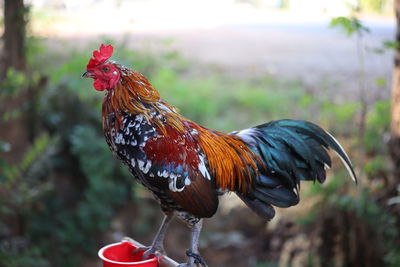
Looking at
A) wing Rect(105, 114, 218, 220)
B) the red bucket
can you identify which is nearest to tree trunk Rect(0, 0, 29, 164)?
the red bucket

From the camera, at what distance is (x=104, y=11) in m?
9.03

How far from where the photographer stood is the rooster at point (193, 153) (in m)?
2.34

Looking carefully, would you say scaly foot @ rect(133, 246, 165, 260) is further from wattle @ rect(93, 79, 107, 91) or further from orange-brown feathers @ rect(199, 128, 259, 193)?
wattle @ rect(93, 79, 107, 91)

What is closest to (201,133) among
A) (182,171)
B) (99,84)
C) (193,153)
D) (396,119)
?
(193,153)

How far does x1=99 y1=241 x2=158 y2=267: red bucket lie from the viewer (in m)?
2.37

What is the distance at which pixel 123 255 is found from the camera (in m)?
2.61

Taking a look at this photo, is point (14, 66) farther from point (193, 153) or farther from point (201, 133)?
point (193, 153)

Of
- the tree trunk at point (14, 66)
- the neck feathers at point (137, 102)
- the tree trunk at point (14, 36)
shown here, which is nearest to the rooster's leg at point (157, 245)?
the neck feathers at point (137, 102)

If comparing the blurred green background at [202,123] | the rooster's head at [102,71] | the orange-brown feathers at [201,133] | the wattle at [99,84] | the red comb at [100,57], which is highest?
the red comb at [100,57]

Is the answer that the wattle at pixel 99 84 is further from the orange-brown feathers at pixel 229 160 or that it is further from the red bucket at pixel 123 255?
the red bucket at pixel 123 255

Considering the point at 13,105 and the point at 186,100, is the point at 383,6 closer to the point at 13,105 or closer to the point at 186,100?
the point at 186,100

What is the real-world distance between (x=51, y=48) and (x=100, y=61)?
18.5 feet

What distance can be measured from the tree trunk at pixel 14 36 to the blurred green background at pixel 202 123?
1 cm

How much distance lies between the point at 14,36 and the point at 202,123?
2158mm
